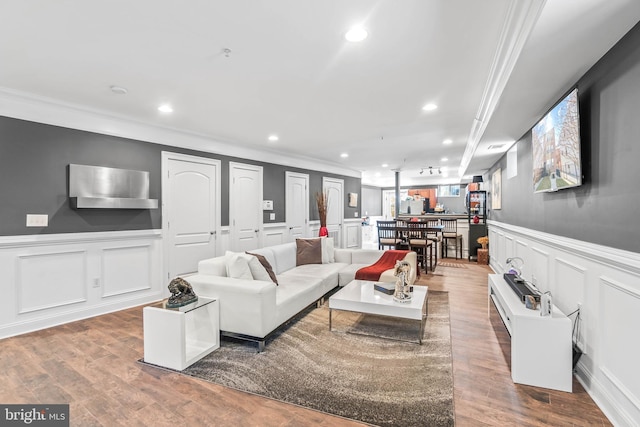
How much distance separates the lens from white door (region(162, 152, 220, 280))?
14.5ft

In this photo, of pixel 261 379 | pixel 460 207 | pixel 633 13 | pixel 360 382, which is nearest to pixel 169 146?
pixel 261 379

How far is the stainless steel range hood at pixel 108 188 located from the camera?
3508 mm

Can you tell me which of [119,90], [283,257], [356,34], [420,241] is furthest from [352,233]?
[356,34]

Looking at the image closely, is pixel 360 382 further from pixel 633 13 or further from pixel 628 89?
pixel 633 13

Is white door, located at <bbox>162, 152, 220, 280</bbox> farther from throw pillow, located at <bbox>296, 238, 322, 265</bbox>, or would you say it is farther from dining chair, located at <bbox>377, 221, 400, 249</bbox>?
dining chair, located at <bbox>377, 221, 400, 249</bbox>

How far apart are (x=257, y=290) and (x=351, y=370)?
3.32 ft

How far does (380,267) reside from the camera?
14.3 ft

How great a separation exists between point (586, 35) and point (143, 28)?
9.10 feet

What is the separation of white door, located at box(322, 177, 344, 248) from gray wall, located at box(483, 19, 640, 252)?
18.0ft

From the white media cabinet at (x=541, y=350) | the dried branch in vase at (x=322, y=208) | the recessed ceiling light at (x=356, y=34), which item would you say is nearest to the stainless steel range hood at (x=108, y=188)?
the recessed ceiling light at (x=356, y=34)

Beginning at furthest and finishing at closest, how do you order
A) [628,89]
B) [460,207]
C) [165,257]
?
1. [460,207]
2. [165,257]
3. [628,89]

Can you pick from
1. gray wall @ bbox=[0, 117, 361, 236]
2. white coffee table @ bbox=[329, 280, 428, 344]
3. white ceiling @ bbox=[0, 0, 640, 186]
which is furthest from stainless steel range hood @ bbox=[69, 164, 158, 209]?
white coffee table @ bbox=[329, 280, 428, 344]

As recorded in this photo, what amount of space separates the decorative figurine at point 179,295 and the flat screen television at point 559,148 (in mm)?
3160

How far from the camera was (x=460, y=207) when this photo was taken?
37.2 feet
